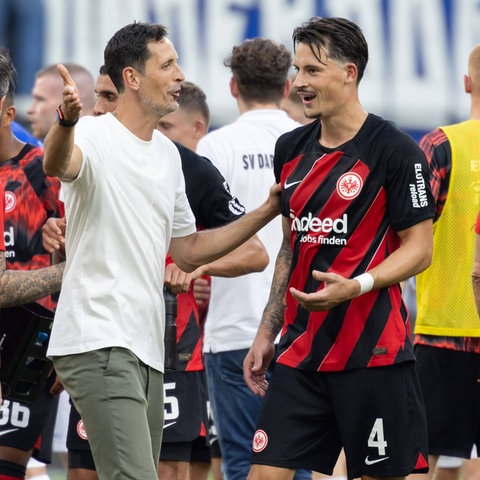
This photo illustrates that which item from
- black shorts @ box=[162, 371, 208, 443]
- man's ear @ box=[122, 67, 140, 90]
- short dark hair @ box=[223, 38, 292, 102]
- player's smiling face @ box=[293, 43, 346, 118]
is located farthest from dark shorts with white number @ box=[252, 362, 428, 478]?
short dark hair @ box=[223, 38, 292, 102]

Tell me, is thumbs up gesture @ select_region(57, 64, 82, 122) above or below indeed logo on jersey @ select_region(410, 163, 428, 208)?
above

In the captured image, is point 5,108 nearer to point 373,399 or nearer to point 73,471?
point 73,471

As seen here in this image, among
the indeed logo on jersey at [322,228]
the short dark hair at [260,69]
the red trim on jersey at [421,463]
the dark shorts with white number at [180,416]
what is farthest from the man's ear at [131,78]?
the short dark hair at [260,69]

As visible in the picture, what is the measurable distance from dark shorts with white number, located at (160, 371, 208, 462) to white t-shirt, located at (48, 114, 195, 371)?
1.19 meters

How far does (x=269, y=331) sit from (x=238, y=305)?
1386 millimetres

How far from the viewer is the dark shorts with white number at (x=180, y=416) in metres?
6.33

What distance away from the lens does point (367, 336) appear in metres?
5.37

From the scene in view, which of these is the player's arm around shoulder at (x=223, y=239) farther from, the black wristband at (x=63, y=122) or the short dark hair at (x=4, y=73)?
the black wristband at (x=63, y=122)

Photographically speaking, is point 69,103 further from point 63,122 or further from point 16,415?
point 16,415

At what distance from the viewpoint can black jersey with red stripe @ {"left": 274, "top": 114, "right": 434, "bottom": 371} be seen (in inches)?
211

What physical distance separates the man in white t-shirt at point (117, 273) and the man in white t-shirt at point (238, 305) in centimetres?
173

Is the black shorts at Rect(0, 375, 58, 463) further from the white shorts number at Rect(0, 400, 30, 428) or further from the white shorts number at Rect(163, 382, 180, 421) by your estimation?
the white shorts number at Rect(163, 382, 180, 421)

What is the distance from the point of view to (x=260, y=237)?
7.15 m

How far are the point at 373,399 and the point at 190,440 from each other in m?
1.30
